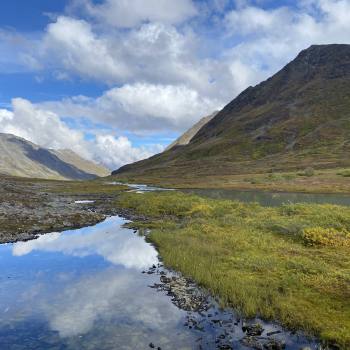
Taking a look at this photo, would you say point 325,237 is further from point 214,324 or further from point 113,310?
point 113,310

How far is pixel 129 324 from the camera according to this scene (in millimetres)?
21250

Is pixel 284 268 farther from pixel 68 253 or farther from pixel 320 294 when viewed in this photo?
pixel 68 253

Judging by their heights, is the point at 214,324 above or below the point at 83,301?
below

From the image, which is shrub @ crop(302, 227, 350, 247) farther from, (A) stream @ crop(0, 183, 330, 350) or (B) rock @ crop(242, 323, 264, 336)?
(B) rock @ crop(242, 323, 264, 336)

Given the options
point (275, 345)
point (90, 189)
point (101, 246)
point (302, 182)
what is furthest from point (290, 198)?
point (275, 345)

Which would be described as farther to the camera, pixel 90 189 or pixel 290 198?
pixel 90 189

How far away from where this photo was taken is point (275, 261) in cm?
3041

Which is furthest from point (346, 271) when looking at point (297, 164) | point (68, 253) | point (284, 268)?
point (297, 164)

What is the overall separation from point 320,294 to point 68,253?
2340cm

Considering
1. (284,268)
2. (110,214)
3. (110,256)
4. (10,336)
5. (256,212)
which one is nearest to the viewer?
(10,336)

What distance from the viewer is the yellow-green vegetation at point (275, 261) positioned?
70.5 ft

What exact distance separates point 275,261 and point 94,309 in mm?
14218

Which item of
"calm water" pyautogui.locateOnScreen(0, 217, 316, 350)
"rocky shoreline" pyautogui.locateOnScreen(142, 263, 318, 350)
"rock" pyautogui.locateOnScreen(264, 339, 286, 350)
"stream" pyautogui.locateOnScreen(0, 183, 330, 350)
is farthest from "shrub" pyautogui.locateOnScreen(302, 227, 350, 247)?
"rock" pyautogui.locateOnScreen(264, 339, 286, 350)

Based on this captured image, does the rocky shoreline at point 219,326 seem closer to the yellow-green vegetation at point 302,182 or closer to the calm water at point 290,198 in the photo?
the calm water at point 290,198
